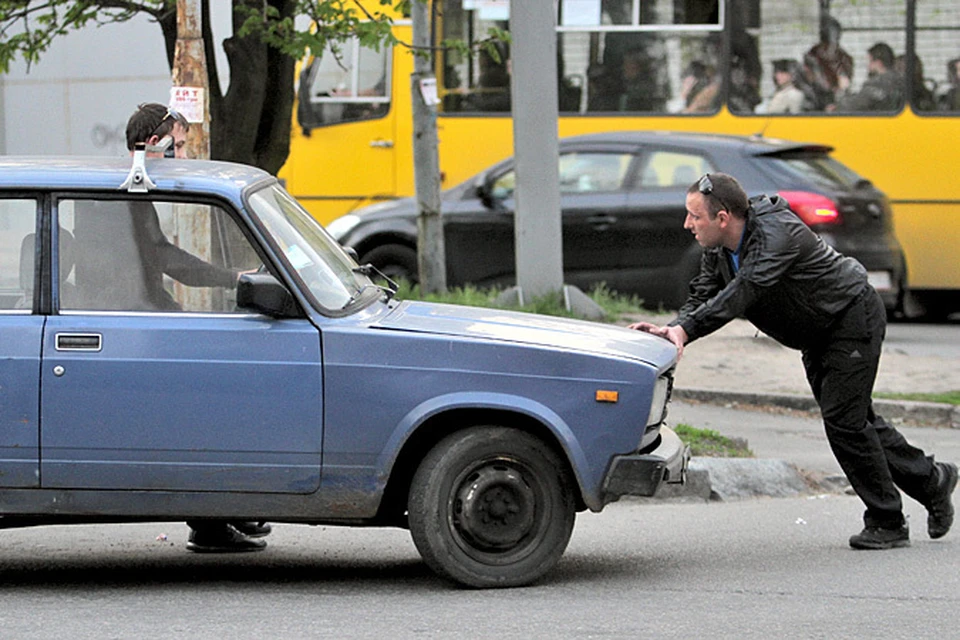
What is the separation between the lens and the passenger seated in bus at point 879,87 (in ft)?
52.4

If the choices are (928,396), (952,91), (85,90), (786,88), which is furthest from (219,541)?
(85,90)


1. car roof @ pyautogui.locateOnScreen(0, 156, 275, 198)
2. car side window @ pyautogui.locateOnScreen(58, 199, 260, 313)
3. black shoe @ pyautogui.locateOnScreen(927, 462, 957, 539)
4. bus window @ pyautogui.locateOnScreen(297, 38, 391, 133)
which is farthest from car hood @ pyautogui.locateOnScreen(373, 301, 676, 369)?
bus window @ pyautogui.locateOnScreen(297, 38, 391, 133)

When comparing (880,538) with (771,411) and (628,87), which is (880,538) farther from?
(628,87)

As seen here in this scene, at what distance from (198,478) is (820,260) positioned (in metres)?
2.69

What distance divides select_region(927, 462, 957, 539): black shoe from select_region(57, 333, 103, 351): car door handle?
3.62 m

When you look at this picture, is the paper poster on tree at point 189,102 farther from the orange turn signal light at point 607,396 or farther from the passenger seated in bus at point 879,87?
the passenger seated in bus at point 879,87

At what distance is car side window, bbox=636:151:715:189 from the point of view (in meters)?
14.4

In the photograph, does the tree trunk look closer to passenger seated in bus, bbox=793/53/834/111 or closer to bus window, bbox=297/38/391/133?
bus window, bbox=297/38/391/133

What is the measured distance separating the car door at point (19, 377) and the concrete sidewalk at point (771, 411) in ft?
11.5

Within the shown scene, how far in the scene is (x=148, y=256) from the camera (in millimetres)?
5969

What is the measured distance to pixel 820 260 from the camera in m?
6.68

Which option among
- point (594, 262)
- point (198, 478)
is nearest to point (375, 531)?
point (198, 478)

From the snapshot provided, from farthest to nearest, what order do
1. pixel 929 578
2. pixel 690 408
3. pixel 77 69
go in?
pixel 77 69
pixel 690 408
pixel 929 578

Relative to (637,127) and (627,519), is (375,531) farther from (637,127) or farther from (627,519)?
(637,127)
